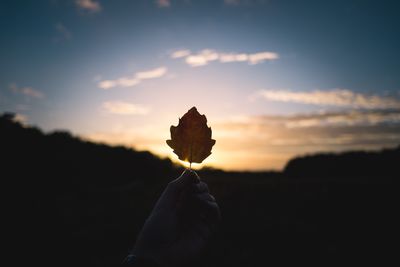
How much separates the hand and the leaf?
392mm

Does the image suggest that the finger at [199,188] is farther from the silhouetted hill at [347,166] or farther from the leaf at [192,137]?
the silhouetted hill at [347,166]

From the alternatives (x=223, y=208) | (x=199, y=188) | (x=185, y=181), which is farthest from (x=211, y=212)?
(x=223, y=208)

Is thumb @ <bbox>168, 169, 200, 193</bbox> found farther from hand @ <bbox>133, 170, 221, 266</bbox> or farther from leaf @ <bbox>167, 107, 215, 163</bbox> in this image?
leaf @ <bbox>167, 107, 215, 163</bbox>

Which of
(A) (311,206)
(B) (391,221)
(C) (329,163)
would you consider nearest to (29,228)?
(A) (311,206)

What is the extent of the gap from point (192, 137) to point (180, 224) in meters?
0.80

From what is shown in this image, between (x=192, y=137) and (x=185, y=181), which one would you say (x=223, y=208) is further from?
(x=185, y=181)

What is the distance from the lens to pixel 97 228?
7.21 metres

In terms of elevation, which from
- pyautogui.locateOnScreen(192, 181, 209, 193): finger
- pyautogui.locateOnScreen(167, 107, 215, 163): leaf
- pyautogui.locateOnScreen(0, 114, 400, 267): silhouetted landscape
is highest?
pyautogui.locateOnScreen(167, 107, 215, 163): leaf

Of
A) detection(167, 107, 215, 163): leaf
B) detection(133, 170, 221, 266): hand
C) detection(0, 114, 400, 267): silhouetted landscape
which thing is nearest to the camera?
detection(133, 170, 221, 266): hand

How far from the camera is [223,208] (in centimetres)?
773

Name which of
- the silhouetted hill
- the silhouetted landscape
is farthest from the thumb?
the silhouetted hill

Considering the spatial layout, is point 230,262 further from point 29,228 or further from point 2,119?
point 2,119

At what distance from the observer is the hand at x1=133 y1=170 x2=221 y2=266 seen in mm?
2348

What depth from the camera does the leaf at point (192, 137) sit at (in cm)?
277
